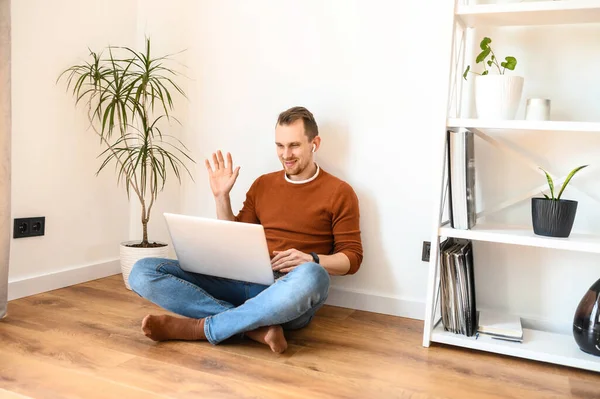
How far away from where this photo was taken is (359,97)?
7.91 feet

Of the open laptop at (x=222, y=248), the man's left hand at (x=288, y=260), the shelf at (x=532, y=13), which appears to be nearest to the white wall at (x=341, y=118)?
the shelf at (x=532, y=13)

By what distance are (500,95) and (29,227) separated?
6.16 feet

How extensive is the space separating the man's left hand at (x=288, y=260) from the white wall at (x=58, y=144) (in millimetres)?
1094

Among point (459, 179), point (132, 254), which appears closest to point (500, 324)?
point (459, 179)

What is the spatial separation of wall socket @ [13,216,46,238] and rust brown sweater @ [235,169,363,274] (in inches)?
36.8

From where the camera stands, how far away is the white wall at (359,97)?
2309 millimetres

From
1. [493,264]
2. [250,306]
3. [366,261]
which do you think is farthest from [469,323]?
[250,306]

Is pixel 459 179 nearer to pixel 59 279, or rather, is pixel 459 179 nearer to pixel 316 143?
pixel 316 143

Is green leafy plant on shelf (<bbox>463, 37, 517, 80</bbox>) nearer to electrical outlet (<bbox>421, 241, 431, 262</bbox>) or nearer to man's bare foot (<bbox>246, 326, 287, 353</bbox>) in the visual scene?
electrical outlet (<bbox>421, 241, 431, 262</bbox>)

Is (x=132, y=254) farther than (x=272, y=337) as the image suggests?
Yes

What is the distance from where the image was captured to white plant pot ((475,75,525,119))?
6.33ft

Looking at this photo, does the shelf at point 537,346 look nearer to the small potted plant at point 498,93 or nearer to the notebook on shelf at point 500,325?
the notebook on shelf at point 500,325

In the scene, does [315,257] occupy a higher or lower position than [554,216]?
lower

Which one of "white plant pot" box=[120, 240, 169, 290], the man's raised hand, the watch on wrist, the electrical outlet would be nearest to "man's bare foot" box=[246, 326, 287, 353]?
the watch on wrist
